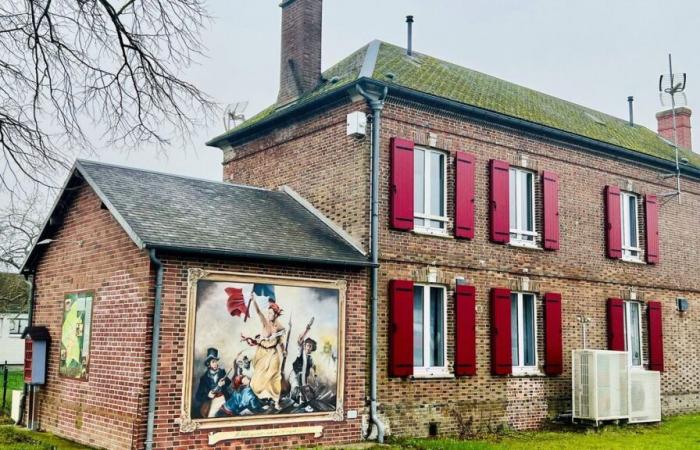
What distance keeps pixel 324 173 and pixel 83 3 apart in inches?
309

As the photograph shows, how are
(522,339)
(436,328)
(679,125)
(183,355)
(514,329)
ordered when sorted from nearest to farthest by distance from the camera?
(183,355), (436,328), (514,329), (522,339), (679,125)

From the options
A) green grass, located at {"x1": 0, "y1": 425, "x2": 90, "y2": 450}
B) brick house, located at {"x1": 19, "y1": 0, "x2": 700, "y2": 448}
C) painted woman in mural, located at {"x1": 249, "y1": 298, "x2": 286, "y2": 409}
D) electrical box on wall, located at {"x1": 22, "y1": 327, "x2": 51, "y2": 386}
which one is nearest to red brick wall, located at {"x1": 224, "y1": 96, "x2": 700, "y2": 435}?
brick house, located at {"x1": 19, "y1": 0, "x2": 700, "y2": 448}

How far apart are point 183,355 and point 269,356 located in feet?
4.73

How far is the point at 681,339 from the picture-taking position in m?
19.2

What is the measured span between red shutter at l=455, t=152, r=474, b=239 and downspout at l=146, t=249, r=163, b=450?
20.4 feet

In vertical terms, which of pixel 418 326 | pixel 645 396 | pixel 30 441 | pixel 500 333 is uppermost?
pixel 418 326

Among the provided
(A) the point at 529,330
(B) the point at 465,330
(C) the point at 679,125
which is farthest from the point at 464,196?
(C) the point at 679,125

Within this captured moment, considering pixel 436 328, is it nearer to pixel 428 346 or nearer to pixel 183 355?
pixel 428 346

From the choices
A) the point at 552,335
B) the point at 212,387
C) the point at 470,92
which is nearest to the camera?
the point at 212,387

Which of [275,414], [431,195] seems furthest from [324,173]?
[275,414]

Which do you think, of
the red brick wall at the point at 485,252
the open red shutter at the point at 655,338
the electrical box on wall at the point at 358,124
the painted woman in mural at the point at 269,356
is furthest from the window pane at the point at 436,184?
the open red shutter at the point at 655,338

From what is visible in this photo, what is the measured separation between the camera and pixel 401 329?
1323cm

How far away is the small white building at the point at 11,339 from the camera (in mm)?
43188

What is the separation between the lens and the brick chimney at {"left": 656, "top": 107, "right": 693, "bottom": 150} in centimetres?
2392
